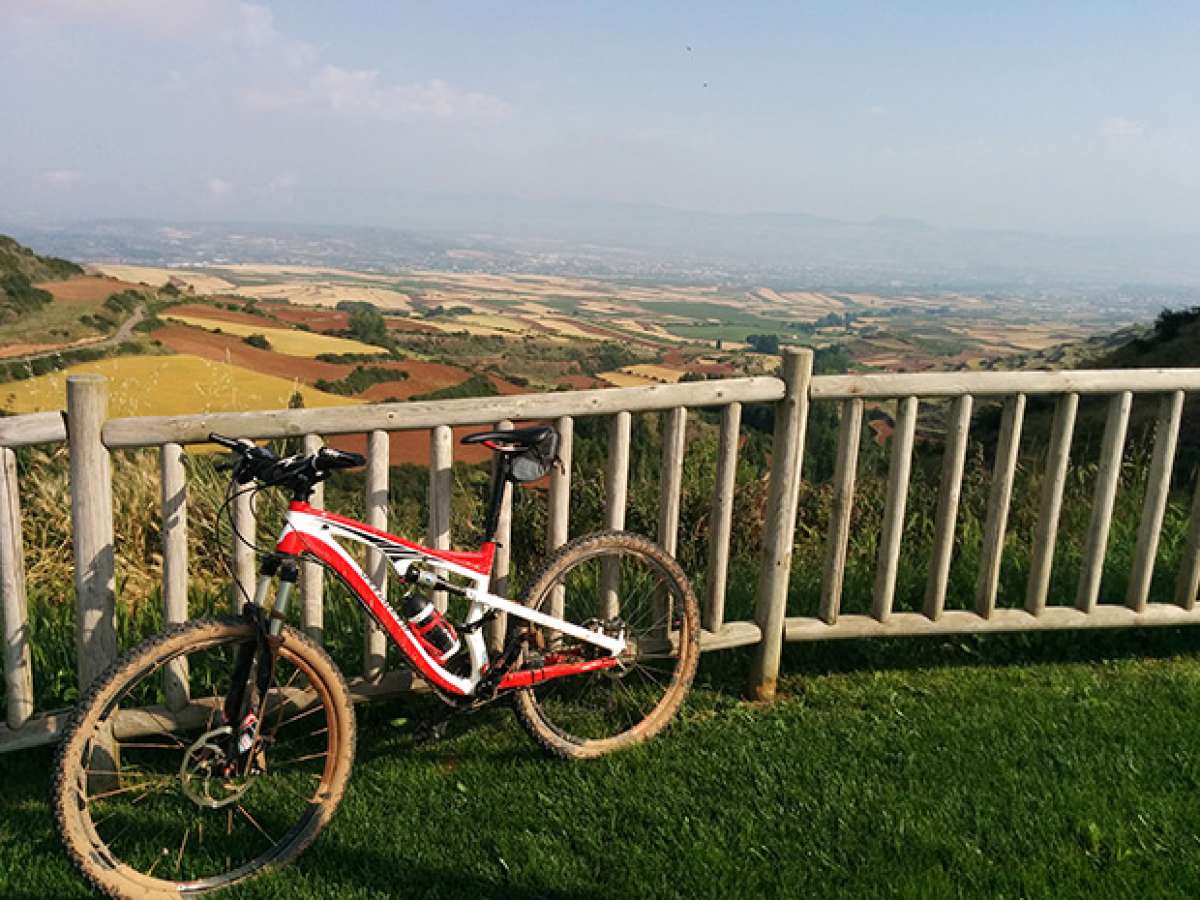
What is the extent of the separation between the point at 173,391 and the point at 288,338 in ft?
41.2

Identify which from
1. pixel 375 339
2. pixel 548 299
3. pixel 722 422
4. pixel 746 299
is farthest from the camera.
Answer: pixel 746 299

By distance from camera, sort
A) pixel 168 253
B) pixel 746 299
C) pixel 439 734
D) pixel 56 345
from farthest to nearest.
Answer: pixel 746 299 → pixel 168 253 → pixel 56 345 → pixel 439 734

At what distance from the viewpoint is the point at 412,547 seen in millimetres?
3240

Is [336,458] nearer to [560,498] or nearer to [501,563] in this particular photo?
[501,563]

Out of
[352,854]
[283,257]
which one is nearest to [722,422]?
[352,854]

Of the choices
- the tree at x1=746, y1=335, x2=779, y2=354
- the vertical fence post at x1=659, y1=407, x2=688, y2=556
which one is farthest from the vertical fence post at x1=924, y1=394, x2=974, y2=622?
the tree at x1=746, y1=335, x2=779, y2=354

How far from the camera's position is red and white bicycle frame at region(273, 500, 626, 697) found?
9.86ft

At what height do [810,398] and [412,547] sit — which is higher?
[810,398]

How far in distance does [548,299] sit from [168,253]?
31800 millimetres

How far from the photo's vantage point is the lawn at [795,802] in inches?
117

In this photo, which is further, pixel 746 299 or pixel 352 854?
pixel 746 299

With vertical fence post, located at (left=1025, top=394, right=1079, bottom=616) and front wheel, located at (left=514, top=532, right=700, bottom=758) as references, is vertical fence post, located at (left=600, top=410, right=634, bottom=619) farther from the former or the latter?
vertical fence post, located at (left=1025, top=394, right=1079, bottom=616)

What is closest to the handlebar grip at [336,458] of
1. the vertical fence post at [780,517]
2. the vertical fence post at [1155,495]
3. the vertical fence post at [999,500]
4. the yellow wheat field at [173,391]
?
the vertical fence post at [780,517]

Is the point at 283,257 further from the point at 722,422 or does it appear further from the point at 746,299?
the point at 722,422
